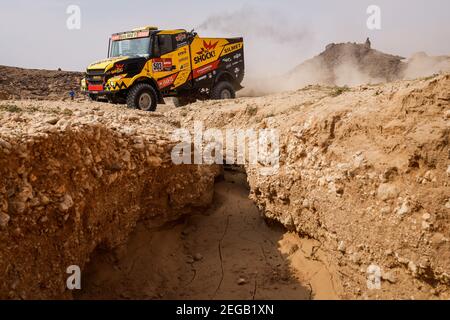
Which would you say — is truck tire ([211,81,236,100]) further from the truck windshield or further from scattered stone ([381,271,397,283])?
scattered stone ([381,271,397,283])

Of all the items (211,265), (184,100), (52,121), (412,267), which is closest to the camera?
(412,267)

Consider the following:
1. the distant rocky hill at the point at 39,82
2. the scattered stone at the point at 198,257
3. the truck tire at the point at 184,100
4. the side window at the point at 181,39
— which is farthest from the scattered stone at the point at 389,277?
the distant rocky hill at the point at 39,82

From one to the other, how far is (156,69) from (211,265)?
7.27 metres

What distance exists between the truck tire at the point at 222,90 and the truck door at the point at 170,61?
4.19 ft

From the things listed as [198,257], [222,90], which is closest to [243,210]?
[198,257]

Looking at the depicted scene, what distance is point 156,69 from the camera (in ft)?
37.9

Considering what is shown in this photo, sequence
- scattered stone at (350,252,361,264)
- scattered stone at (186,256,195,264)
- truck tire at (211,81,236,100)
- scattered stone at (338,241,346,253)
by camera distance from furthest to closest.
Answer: truck tire at (211,81,236,100), scattered stone at (186,256,195,264), scattered stone at (338,241,346,253), scattered stone at (350,252,361,264)

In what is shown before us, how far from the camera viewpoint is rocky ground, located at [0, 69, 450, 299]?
12.5 ft

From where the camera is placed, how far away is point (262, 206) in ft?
20.4

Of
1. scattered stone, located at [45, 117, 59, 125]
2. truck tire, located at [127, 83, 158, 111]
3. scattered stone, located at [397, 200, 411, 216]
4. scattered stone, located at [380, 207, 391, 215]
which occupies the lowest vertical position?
scattered stone, located at [380, 207, 391, 215]

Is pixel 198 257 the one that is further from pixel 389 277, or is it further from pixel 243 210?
pixel 389 277

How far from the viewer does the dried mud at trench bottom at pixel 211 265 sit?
4.92m

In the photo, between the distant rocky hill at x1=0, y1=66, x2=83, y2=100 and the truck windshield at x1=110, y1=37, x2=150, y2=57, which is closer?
the truck windshield at x1=110, y1=37, x2=150, y2=57

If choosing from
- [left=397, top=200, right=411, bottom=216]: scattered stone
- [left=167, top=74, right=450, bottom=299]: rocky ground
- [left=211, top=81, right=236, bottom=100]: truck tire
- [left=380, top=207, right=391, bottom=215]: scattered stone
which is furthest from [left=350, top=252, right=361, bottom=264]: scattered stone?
[left=211, top=81, right=236, bottom=100]: truck tire
